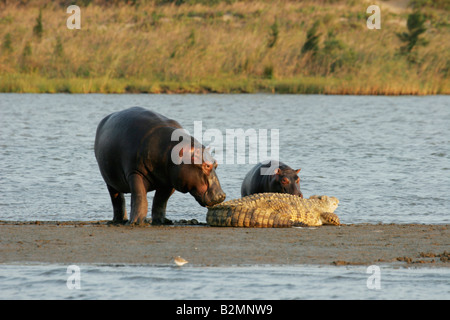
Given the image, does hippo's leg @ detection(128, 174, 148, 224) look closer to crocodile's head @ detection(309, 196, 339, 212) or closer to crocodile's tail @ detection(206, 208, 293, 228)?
crocodile's tail @ detection(206, 208, 293, 228)

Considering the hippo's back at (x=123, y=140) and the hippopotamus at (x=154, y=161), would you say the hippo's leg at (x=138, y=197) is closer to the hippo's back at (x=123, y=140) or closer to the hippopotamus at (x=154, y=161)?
the hippopotamus at (x=154, y=161)

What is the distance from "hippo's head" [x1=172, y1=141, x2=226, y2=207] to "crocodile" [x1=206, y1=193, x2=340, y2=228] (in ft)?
0.63

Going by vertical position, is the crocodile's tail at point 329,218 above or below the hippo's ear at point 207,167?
below

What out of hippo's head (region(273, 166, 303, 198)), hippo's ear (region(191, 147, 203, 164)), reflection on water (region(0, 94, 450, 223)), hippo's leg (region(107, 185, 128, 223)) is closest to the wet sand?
hippo's leg (region(107, 185, 128, 223))

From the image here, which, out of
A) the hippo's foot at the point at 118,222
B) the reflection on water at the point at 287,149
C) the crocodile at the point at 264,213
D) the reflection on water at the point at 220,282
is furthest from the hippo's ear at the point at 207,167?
the reflection on water at the point at 220,282

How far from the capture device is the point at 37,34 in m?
31.4

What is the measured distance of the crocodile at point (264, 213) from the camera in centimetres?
823

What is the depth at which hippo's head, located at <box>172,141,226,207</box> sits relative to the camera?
7914 mm

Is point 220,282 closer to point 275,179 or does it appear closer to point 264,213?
point 264,213

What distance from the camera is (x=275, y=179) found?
9.41 metres

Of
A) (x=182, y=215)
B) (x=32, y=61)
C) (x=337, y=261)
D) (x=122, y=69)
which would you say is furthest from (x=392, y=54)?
(x=337, y=261)

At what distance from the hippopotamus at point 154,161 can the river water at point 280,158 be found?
1257 millimetres

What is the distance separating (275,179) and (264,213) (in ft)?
3.91

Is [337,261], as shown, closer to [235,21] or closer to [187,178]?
[187,178]
